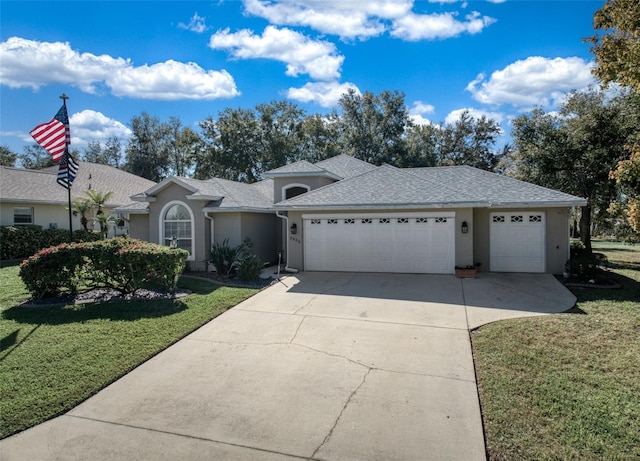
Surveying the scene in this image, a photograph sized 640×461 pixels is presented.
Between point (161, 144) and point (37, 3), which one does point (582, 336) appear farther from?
point (161, 144)

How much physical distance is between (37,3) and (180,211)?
7617 millimetres

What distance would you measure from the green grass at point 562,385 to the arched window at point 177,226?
1148 centimetres

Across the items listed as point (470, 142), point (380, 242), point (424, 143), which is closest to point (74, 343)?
point (380, 242)

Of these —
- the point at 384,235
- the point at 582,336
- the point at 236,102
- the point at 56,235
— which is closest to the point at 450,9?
the point at 384,235

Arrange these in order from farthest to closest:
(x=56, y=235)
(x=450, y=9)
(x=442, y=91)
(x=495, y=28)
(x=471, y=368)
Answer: (x=442, y=91)
(x=56, y=235)
(x=495, y=28)
(x=450, y=9)
(x=471, y=368)

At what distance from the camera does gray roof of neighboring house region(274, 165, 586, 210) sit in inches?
487

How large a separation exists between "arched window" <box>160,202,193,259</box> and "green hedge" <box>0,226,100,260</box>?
7778 millimetres

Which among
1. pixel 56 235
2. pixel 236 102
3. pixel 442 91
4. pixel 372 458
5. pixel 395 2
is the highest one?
pixel 236 102

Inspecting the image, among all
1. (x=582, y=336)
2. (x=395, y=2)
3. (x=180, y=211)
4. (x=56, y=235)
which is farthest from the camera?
(x=56, y=235)

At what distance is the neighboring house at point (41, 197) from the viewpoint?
18.7 m

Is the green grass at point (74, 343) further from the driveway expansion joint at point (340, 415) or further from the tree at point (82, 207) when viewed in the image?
the tree at point (82, 207)

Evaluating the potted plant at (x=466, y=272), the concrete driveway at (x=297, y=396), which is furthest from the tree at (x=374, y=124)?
the concrete driveway at (x=297, y=396)

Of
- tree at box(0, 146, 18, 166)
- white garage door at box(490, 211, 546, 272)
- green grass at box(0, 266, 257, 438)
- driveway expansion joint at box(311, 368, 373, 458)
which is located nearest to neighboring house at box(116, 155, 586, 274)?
white garage door at box(490, 211, 546, 272)

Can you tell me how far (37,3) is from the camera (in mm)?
10844
